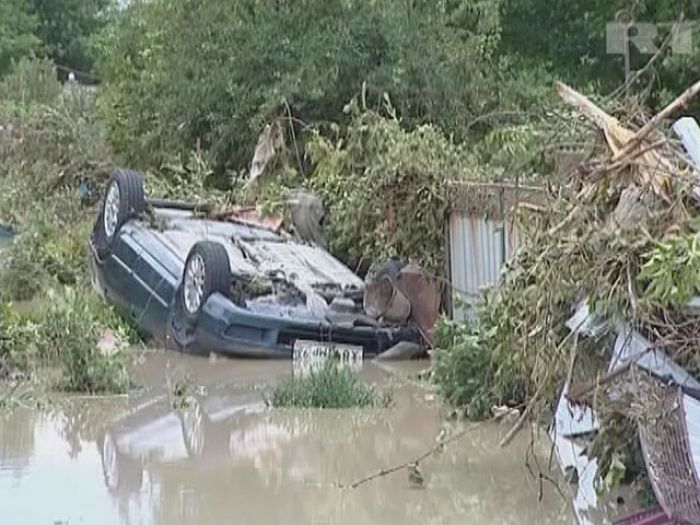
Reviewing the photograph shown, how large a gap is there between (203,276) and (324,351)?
1391 mm

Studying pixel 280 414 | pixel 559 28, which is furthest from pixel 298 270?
pixel 559 28

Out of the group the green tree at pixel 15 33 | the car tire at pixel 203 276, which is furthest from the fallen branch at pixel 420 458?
the green tree at pixel 15 33

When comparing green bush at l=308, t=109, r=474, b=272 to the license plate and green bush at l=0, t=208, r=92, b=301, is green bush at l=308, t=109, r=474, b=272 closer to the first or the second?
the license plate

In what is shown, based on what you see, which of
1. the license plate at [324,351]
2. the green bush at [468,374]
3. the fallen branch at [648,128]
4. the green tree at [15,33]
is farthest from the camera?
the green tree at [15,33]

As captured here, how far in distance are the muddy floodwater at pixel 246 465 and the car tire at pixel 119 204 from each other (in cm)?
344

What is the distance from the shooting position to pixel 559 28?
16.5 meters

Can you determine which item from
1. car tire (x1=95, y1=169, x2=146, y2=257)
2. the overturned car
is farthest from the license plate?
car tire (x1=95, y1=169, x2=146, y2=257)

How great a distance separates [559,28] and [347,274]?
4.35m

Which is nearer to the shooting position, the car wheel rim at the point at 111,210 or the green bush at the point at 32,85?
the car wheel rim at the point at 111,210

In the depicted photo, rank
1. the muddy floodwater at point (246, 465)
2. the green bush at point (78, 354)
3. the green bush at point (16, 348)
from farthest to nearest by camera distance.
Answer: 1. the green bush at point (16, 348)
2. the green bush at point (78, 354)
3. the muddy floodwater at point (246, 465)

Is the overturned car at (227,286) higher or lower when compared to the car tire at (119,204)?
lower

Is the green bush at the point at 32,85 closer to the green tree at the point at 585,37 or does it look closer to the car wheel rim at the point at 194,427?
the green tree at the point at 585,37

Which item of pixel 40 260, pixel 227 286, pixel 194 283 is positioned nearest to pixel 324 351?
pixel 227 286

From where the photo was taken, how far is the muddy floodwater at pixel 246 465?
7.75 meters
